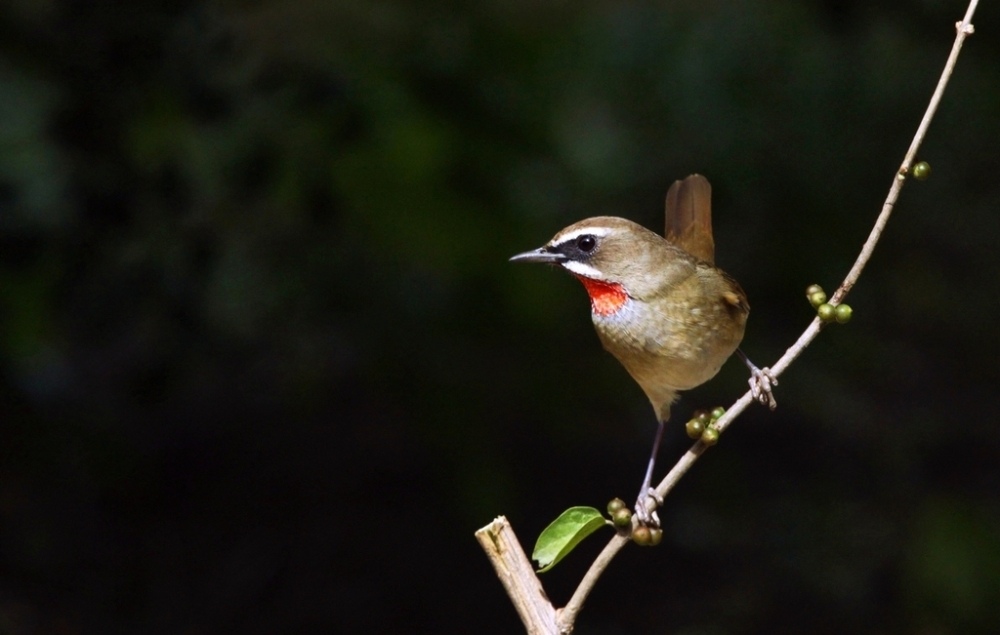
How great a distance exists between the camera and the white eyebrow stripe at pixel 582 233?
2.57 m

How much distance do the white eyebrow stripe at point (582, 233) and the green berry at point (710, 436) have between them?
33.2 inches

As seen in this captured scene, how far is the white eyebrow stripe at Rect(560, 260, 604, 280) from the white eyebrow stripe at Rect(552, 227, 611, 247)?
57mm

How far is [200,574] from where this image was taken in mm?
4941

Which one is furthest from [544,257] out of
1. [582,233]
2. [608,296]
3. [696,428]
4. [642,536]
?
[642,536]

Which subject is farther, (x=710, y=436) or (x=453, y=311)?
(x=453, y=311)

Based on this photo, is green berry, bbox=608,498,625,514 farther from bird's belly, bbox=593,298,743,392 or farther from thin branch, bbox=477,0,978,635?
bird's belly, bbox=593,298,743,392

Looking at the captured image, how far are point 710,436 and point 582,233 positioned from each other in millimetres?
894

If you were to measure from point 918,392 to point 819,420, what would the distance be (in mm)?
616

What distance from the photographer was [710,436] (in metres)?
Answer: 1.79

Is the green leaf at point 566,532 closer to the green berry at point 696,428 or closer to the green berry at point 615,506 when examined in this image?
the green berry at point 615,506

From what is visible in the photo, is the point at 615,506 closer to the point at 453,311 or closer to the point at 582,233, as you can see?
the point at 582,233

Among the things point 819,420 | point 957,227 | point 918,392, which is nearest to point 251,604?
point 819,420

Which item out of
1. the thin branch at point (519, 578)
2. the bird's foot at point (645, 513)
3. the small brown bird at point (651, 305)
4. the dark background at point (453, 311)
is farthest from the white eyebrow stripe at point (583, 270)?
the dark background at point (453, 311)

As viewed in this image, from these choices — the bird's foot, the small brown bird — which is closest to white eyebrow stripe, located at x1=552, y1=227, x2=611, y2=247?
the small brown bird
